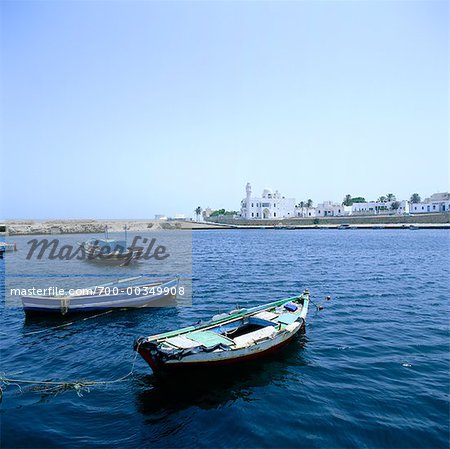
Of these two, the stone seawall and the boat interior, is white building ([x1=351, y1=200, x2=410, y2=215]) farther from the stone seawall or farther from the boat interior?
the boat interior

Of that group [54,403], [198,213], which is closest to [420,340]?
[54,403]

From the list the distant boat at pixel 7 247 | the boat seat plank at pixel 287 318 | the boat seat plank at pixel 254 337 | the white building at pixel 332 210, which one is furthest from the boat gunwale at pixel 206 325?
the white building at pixel 332 210

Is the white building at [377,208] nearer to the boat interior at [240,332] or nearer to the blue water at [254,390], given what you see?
the blue water at [254,390]

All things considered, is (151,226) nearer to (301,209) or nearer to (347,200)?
(301,209)

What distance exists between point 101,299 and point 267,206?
14455 cm

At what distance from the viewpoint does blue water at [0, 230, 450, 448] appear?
9.80m

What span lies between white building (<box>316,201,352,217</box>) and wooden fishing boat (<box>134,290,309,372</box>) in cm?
15700

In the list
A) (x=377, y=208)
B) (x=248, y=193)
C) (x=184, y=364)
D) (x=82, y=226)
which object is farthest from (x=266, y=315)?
(x=377, y=208)

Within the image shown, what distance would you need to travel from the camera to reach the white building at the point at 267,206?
161m

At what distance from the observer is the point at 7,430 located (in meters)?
10.1

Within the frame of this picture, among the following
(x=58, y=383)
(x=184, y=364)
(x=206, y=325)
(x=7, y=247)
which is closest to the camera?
(x=184, y=364)

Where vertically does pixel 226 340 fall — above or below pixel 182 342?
below

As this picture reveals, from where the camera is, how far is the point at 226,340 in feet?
44.8

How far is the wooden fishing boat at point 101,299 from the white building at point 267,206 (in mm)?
136792
